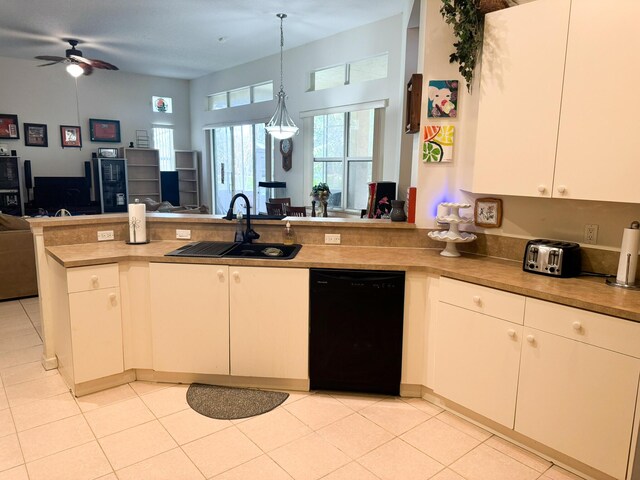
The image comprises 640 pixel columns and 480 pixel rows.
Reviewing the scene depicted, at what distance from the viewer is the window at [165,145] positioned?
9.59m

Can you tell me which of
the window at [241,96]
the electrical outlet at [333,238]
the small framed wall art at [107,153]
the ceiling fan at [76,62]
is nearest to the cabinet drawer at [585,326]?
the electrical outlet at [333,238]

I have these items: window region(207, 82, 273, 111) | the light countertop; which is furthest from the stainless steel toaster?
window region(207, 82, 273, 111)

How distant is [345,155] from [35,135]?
604 centimetres

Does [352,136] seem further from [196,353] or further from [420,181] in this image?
[196,353]

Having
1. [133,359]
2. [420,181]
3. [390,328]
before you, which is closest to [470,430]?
[390,328]

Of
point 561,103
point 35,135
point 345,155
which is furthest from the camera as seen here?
point 35,135

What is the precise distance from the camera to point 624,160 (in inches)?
80.8

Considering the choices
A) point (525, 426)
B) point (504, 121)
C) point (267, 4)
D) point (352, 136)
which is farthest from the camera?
point (352, 136)

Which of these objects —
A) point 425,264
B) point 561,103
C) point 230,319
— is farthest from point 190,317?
point 561,103

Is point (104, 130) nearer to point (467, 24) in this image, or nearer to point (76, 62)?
point (76, 62)

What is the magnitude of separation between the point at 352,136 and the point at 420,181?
139 inches

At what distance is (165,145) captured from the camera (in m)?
9.73

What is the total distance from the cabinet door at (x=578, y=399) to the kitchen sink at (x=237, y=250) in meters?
1.51

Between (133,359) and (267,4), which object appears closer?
(133,359)
